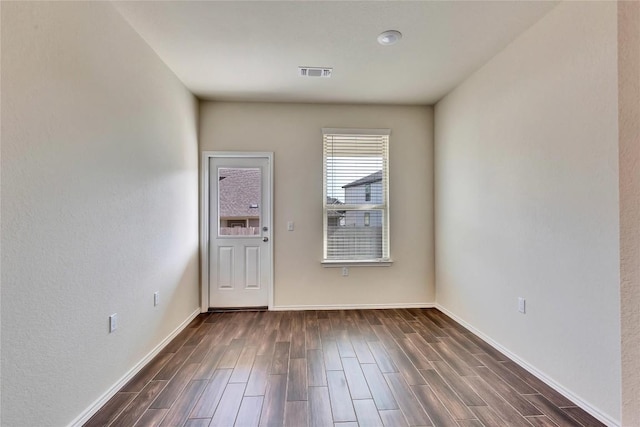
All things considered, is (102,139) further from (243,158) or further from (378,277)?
(378,277)

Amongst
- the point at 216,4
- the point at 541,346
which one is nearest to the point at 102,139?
the point at 216,4

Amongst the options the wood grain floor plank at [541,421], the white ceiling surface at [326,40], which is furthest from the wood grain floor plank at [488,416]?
the white ceiling surface at [326,40]

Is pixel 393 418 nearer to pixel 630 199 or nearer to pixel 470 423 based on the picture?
pixel 470 423

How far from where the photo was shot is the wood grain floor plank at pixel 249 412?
1.68 m

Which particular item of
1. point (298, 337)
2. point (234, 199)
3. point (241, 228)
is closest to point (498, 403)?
point (298, 337)

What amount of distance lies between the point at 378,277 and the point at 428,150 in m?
1.83

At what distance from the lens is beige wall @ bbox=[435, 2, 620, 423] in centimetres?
168

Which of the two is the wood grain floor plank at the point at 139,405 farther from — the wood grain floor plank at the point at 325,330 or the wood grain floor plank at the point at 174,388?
the wood grain floor plank at the point at 325,330

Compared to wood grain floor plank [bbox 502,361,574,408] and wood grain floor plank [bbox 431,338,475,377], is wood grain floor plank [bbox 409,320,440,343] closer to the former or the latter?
wood grain floor plank [bbox 431,338,475,377]

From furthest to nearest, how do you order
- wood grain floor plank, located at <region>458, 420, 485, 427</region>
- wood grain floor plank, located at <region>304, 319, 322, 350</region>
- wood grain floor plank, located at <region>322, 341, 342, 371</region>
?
wood grain floor plank, located at <region>304, 319, 322, 350</region> → wood grain floor plank, located at <region>322, 341, 342, 371</region> → wood grain floor plank, located at <region>458, 420, 485, 427</region>

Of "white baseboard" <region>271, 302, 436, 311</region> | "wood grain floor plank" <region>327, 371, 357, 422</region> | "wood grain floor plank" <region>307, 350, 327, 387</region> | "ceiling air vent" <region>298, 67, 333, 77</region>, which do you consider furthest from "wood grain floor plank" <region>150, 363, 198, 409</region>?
"ceiling air vent" <region>298, 67, 333, 77</region>

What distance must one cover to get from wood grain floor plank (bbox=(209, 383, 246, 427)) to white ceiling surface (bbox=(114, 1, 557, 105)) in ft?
8.75

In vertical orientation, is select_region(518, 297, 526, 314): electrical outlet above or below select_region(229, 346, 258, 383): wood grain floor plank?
above

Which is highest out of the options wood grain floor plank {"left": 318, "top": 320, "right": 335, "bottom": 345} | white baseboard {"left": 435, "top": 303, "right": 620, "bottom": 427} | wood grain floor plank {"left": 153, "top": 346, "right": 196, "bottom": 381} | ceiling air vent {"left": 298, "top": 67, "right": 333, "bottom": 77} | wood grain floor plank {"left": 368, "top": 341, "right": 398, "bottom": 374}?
ceiling air vent {"left": 298, "top": 67, "right": 333, "bottom": 77}
